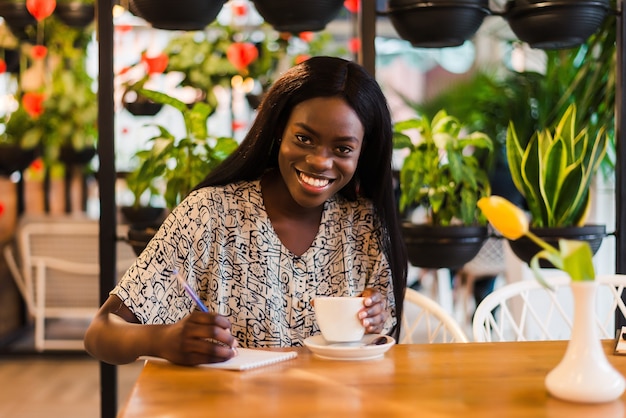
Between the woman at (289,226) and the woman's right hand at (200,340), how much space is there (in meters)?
0.24

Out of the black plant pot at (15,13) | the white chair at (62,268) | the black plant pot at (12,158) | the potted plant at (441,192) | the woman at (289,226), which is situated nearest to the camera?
the woman at (289,226)

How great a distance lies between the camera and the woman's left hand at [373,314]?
142cm

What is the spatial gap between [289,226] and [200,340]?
1.73 feet

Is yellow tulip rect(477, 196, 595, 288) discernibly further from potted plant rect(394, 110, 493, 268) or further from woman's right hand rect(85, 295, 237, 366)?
potted plant rect(394, 110, 493, 268)

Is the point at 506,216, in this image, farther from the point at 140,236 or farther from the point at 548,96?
the point at 548,96

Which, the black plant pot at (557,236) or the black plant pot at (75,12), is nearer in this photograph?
the black plant pot at (557,236)

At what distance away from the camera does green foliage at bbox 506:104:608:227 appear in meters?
2.46

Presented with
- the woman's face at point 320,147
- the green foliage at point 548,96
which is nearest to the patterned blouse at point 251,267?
the woman's face at point 320,147

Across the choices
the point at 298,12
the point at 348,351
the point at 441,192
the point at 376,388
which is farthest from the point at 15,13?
the point at 376,388

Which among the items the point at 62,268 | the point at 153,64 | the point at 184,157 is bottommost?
the point at 62,268

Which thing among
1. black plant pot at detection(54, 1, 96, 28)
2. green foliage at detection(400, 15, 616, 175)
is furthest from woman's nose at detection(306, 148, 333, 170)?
black plant pot at detection(54, 1, 96, 28)

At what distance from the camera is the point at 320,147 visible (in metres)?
1.67

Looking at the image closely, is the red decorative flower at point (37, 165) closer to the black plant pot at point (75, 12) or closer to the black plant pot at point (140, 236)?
the black plant pot at point (75, 12)

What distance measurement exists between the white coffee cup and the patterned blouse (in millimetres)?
295
